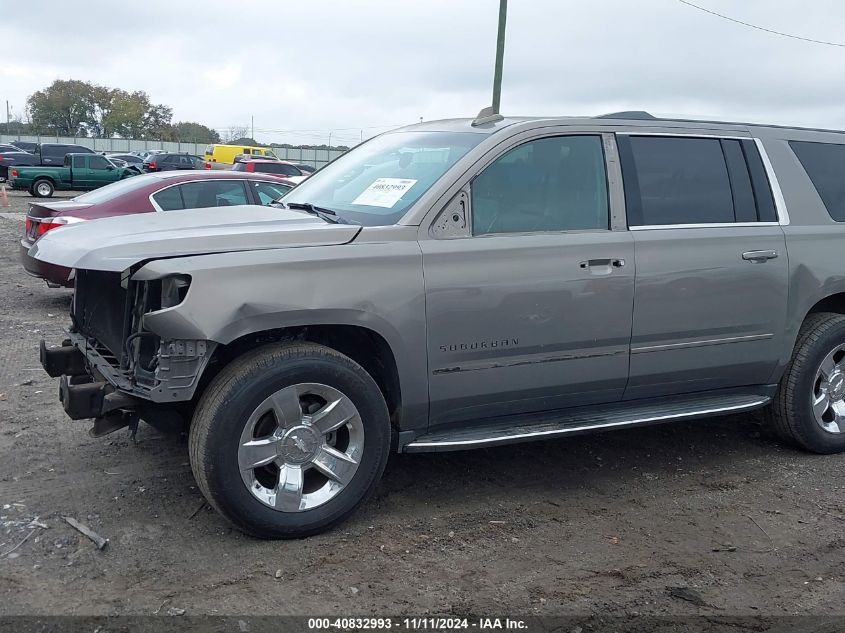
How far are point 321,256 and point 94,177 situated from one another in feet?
89.2

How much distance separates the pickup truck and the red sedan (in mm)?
4119

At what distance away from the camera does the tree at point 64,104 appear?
91562mm

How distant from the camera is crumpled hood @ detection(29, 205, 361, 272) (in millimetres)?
3449

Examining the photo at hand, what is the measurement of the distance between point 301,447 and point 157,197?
5.81 m

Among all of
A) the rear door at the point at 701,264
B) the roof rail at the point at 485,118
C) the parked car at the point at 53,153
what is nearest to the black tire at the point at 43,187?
the parked car at the point at 53,153

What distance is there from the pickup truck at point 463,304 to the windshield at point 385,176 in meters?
0.02

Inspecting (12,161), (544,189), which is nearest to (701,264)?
(544,189)

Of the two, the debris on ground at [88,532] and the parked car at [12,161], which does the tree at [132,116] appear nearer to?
the parked car at [12,161]

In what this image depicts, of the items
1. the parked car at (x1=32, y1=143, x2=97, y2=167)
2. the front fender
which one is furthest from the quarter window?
the parked car at (x1=32, y1=143, x2=97, y2=167)

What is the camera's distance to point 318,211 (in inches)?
174

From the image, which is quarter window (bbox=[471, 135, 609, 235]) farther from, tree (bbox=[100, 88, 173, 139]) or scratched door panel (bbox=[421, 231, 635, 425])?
tree (bbox=[100, 88, 173, 139])

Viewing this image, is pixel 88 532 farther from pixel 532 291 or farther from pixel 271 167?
pixel 271 167

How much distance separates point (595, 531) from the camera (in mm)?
3926

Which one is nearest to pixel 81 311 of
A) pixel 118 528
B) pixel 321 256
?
pixel 118 528
